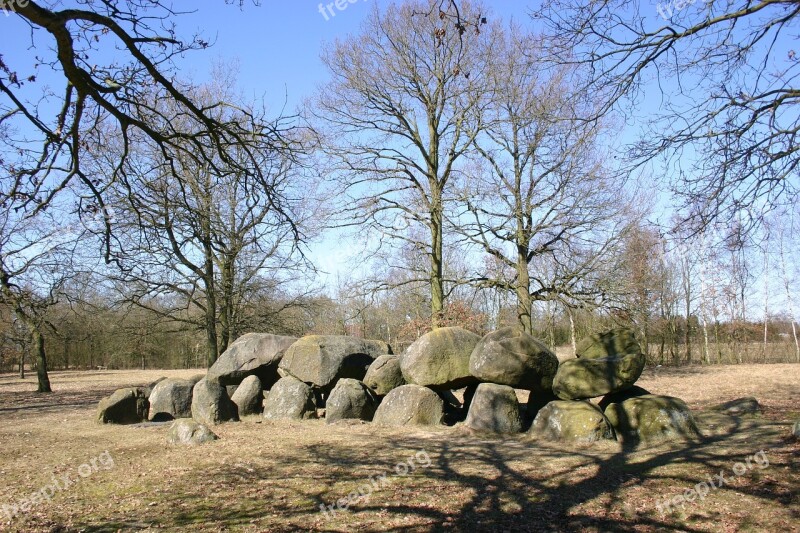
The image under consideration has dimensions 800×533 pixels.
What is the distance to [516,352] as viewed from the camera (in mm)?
9984


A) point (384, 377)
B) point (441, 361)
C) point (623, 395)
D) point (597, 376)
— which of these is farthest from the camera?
point (384, 377)

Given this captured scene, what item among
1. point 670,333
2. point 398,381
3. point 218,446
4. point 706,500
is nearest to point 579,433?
point 706,500

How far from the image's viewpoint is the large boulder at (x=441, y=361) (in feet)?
35.4

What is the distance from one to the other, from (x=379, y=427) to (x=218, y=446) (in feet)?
9.30

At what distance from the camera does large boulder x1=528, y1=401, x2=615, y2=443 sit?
844cm

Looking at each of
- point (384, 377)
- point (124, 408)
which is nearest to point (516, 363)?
point (384, 377)

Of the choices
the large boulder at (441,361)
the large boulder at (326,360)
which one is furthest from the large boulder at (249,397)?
the large boulder at (441,361)

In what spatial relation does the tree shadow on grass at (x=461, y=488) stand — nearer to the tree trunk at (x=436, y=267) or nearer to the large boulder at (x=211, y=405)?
the large boulder at (x=211, y=405)

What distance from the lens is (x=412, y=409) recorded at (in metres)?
10.6

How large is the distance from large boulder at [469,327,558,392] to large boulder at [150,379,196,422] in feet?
21.2

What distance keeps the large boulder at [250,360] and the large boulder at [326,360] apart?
497 millimetres

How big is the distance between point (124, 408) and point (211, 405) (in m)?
1.96

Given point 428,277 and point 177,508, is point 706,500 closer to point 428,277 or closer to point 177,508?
point 177,508

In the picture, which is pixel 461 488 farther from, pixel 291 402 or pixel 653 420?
pixel 291 402
